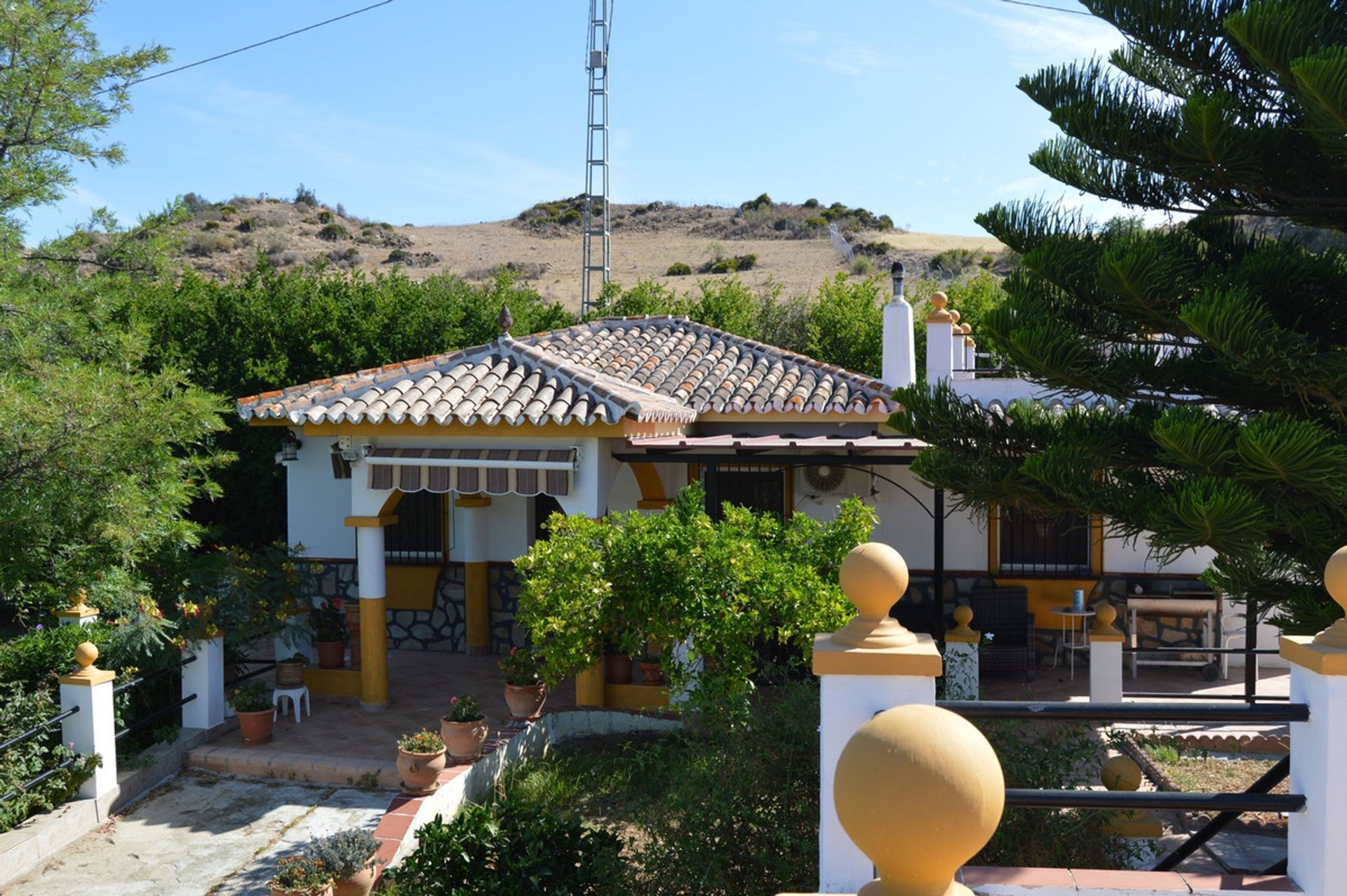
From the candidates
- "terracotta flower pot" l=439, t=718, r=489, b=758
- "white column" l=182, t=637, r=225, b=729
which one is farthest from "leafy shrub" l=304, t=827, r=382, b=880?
"white column" l=182, t=637, r=225, b=729

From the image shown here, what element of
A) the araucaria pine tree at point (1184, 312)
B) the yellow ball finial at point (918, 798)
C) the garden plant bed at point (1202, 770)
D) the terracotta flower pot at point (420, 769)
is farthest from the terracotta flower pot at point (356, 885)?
the garden plant bed at point (1202, 770)

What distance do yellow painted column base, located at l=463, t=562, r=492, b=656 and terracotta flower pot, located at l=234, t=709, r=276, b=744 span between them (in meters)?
3.78

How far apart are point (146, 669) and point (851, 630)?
26.4 ft

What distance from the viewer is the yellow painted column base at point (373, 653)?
10461 millimetres

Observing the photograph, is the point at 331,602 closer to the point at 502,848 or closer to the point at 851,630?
the point at 502,848

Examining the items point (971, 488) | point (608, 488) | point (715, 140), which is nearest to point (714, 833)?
point (971, 488)

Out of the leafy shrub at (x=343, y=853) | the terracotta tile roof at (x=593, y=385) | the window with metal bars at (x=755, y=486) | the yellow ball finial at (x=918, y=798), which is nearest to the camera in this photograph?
the yellow ball finial at (x=918, y=798)

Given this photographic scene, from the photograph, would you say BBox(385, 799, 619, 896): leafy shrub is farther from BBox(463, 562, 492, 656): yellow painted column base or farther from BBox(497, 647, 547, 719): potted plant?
BBox(463, 562, 492, 656): yellow painted column base

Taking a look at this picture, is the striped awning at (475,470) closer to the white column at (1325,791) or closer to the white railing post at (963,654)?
the white railing post at (963,654)

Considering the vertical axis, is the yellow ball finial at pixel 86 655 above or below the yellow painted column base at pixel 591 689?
above

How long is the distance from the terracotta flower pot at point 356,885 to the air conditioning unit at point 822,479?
24.5 feet

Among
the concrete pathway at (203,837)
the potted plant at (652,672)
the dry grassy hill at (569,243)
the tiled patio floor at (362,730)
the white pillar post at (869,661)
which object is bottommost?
the concrete pathway at (203,837)

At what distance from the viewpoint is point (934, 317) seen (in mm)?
11625

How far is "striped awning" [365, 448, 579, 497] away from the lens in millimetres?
10086
